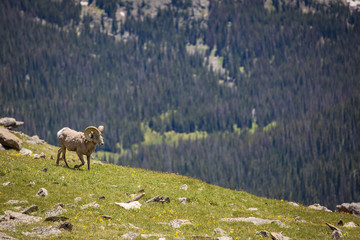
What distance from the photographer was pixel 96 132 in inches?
1646

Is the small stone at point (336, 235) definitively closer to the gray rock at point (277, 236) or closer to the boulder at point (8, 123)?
the gray rock at point (277, 236)

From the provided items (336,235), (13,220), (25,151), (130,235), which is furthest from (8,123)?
(336,235)

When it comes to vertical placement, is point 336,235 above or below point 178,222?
below

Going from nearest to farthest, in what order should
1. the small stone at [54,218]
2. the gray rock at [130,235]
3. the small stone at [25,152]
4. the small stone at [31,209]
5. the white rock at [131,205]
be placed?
1. the gray rock at [130,235]
2. the small stone at [54,218]
3. the small stone at [31,209]
4. the white rock at [131,205]
5. the small stone at [25,152]

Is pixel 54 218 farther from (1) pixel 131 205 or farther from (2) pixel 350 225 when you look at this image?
(2) pixel 350 225

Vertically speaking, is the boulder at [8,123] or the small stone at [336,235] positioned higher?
the small stone at [336,235]

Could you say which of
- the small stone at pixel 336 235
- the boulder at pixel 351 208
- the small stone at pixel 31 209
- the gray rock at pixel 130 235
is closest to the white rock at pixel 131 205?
the gray rock at pixel 130 235

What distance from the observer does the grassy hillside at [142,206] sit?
2988 centimetres

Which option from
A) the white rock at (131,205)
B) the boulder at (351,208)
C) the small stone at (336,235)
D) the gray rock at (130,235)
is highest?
the gray rock at (130,235)

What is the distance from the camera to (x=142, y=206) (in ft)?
117

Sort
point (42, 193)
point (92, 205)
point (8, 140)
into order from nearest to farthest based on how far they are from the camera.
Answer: point (92, 205) → point (42, 193) → point (8, 140)

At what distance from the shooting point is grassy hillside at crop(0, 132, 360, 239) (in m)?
29.9

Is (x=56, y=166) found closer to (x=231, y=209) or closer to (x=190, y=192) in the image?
(x=190, y=192)

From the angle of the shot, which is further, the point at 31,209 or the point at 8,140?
the point at 8,140
